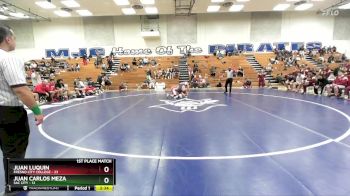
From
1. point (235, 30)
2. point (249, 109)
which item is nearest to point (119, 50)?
point (235, 30)

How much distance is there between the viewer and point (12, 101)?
8.76 ft

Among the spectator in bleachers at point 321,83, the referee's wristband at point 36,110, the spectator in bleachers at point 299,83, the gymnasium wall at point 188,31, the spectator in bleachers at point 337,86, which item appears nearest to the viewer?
the referee's wristband at point 36,110

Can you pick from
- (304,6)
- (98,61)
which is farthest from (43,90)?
(304,6)

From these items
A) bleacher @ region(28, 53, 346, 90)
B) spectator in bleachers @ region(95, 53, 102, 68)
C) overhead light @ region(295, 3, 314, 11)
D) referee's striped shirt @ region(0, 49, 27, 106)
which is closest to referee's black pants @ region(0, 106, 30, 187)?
referee's striped shirt @ region(0, 49, 27, 106)

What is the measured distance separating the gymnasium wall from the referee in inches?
941

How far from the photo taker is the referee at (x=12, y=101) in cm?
249

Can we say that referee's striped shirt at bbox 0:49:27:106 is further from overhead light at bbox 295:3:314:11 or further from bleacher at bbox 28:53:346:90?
overhead light at bbox 295:3:314:11

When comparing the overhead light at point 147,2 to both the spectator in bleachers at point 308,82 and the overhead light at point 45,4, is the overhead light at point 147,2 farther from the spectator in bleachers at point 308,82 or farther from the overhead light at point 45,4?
the spectator in bleachers at point 308,82

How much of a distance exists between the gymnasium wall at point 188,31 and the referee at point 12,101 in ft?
78.4

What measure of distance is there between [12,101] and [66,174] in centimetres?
112

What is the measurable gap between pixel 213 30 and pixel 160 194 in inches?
960

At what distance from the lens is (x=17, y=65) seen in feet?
8.27

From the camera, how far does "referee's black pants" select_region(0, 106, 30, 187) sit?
266cm

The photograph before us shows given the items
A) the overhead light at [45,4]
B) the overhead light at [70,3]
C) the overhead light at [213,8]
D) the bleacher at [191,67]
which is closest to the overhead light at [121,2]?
the overhead light at [70,3]
